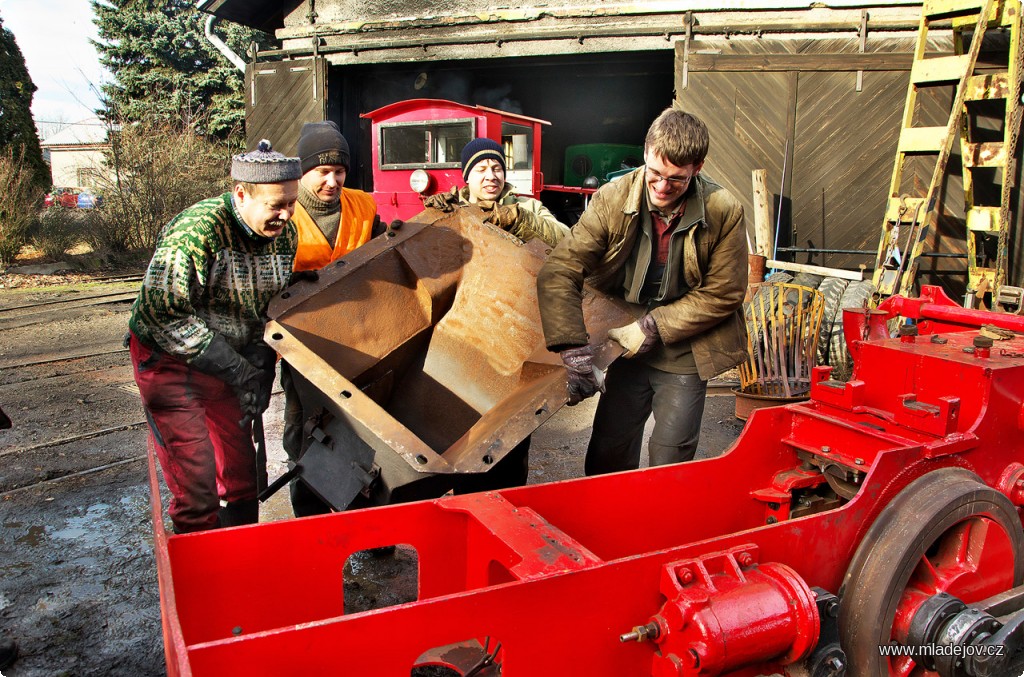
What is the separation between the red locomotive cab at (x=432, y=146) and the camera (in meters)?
9.00

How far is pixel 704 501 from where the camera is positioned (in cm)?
274

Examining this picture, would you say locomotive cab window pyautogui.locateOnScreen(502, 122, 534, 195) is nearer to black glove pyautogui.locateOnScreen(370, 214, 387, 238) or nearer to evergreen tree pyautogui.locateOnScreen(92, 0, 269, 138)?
black glove pyautogui.locateOnScreen(370, 214, 387, 238)

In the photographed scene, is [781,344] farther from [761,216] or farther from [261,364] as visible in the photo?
[261,364]

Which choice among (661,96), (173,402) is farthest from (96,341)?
(661,96)

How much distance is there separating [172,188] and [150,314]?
→ 12.4 meters

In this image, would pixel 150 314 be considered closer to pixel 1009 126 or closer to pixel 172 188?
pixel 1009 126

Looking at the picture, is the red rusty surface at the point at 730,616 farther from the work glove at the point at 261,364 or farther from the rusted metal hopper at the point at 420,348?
the work glove at the point at 261,364

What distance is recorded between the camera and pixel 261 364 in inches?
117

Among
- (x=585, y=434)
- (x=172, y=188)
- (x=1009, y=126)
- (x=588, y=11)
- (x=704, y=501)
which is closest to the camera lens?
(x=704, y=501)

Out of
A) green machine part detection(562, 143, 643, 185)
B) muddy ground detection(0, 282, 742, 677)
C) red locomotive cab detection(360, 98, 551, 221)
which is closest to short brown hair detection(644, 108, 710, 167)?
muddy ground detection(0, 282, 742, 677)

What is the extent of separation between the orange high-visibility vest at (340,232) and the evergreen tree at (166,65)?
17.5m

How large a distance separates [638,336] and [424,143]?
23.4ft

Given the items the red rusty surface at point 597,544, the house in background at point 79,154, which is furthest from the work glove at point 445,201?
the house in background at point 79,154

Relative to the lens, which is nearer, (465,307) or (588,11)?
(465,307)
